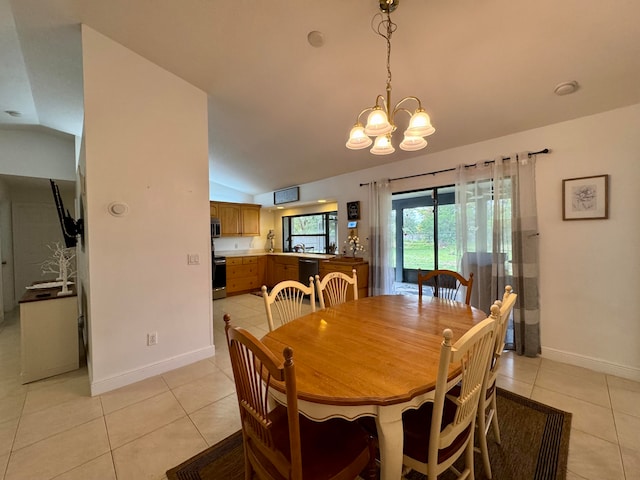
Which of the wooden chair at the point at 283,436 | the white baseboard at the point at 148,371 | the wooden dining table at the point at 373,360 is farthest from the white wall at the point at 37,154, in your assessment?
→ the wooden chair at the point at 283,436

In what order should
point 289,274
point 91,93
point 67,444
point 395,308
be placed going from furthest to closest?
point 289,274
point 91,93
point 395,308
point 67,444

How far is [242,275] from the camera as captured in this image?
6059 mm

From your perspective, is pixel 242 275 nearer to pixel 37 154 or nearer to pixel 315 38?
pixel 37 154

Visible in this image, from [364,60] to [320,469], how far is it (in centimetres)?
283

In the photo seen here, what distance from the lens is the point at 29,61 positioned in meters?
2.53

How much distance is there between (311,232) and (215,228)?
216 cm

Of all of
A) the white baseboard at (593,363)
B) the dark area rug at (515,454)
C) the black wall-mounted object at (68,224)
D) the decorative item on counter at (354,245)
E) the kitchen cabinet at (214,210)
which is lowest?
the dark area rug at (515,454)

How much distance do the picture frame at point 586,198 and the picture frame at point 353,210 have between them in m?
2.68

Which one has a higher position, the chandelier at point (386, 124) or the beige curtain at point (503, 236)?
the chandelier at point (386, 124)

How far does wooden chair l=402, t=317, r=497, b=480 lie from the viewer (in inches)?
37.2

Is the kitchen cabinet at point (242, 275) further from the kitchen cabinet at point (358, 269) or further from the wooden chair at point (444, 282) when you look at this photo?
the wooden chair at point (444, 282)

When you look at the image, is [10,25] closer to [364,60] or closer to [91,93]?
[91,93]

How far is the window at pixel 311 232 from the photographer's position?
5766 mm

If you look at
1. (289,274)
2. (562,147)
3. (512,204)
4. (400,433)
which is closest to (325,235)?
(289,274)
